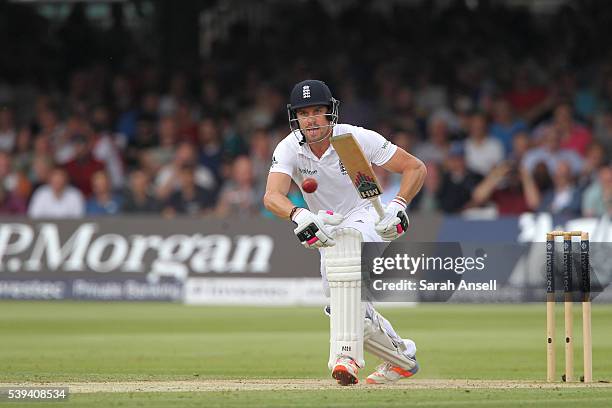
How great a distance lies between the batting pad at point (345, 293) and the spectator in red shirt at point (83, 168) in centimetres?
994

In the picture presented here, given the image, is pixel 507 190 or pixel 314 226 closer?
pixel 314 226

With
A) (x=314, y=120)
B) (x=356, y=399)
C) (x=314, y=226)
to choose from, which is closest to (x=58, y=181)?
(x=314, y=120)

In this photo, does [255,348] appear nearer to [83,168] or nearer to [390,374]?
[390,374]

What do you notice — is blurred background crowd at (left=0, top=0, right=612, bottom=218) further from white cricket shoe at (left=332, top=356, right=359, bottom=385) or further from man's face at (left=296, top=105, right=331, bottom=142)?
white cricket shoe at (left=332, top=356, right=359, bottom=385)

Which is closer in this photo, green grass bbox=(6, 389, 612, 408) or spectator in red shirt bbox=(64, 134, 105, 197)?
green grass bbox=(6, 389, 612, 408)

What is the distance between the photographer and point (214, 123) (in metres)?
17.7

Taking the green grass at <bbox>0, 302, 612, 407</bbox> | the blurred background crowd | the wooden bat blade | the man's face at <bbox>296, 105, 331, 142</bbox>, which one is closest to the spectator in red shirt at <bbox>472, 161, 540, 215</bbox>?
the blurred background crowd

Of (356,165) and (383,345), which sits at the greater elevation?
(356,165)

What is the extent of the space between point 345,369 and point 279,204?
996 millimetres

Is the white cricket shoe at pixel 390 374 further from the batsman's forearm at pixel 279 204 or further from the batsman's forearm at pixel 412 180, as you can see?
the batsman's forearm at pixel 279 204

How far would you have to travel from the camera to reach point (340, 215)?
7.10 meters

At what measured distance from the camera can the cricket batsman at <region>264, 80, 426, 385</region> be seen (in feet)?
23.4

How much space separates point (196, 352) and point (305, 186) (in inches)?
144

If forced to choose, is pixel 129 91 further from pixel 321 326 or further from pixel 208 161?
pixel 321 326
